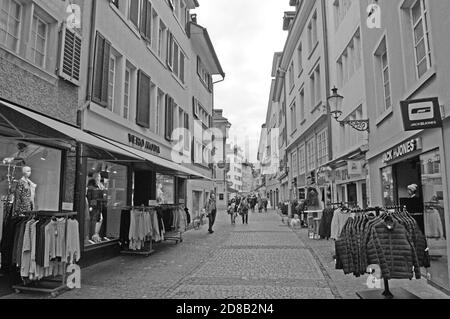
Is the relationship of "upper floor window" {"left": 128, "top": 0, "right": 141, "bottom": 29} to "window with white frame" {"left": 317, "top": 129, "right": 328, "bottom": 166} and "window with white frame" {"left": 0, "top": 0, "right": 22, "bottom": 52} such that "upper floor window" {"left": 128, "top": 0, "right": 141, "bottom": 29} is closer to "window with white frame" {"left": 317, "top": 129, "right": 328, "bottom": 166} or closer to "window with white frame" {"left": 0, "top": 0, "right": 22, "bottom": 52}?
"window with white frame" {"left": 0, "top": 0, "right": 22, "bottom": 52}

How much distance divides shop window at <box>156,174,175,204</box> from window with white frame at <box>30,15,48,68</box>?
721 centimetres

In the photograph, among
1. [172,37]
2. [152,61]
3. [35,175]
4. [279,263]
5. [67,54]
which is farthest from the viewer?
[172,37]

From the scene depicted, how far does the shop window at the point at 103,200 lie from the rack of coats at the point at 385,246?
610cm

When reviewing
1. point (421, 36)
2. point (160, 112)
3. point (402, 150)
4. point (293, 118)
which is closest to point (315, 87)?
point (293, 118)

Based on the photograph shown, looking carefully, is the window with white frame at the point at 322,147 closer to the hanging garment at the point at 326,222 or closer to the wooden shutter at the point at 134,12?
the hanging garment at the point at 326,222

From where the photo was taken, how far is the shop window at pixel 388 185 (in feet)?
28.3

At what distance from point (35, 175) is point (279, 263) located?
18.3 ft

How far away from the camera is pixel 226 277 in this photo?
7.16 m

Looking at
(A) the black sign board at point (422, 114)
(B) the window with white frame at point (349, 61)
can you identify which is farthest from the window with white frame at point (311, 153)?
(A) the black sign board at point (422, 114)

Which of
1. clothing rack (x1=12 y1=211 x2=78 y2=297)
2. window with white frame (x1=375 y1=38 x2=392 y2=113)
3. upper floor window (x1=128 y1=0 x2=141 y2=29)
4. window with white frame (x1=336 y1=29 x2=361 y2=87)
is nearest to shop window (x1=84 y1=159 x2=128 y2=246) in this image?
clothing rack (x1=12 y1=211 x2=78 y2=297)

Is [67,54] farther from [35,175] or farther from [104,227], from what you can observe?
[104,227]

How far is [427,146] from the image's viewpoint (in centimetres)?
629

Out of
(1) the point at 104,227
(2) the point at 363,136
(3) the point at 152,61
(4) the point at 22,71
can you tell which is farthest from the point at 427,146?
(3) the point at 152,61

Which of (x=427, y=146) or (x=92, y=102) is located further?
(x=92, y=102)
